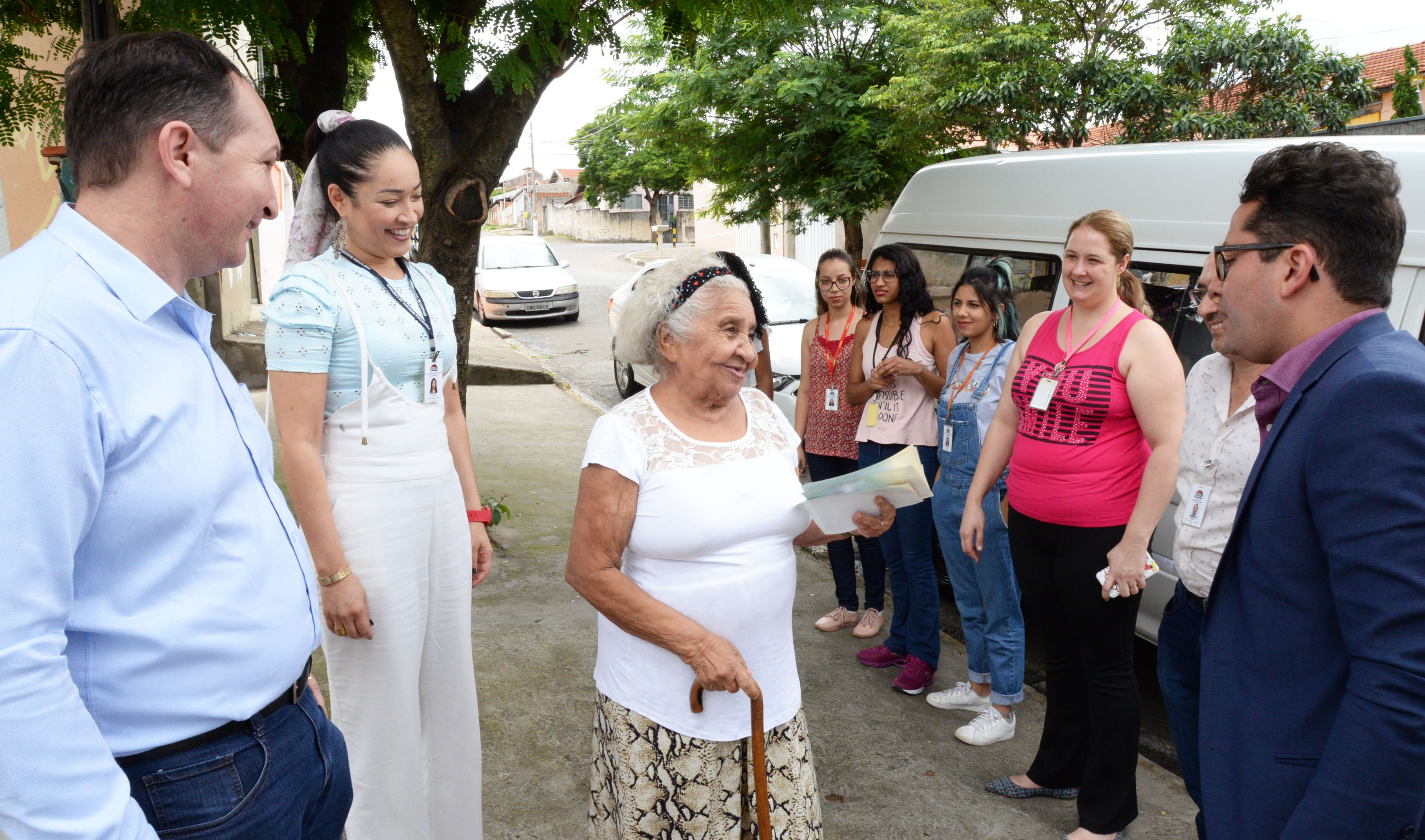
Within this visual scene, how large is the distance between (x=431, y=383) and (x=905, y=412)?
227 cm

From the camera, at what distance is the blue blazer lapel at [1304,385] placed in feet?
4.46

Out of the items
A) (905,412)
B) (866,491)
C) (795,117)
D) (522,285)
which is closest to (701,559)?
(866,491)

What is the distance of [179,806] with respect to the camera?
1.28m

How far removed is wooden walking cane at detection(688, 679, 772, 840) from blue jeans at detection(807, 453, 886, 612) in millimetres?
2375

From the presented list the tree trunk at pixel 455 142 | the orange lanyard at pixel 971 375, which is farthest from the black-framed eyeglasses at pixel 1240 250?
the tree trunk at pixel 455 142

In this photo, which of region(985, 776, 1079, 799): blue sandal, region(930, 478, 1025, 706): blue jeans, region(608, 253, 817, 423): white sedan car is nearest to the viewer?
region(985, 776, 1079, 799): blue sandal

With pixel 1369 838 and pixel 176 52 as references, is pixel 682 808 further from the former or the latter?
pixel 176 52

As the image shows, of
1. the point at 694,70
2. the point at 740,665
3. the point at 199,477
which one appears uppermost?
the point at 694,70

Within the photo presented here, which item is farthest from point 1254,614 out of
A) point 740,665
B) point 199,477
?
point 199,477

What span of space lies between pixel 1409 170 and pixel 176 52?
328cm

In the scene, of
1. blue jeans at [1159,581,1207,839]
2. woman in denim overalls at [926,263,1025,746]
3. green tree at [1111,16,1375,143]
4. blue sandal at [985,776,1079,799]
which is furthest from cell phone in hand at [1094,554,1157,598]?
green tree at [1111,16,1375,143]

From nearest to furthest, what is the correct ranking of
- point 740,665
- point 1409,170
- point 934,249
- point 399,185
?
1. point 740,665
2. point 399,185
3. point 1409,170
4. point 934,249

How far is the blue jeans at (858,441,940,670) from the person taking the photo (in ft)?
12.8

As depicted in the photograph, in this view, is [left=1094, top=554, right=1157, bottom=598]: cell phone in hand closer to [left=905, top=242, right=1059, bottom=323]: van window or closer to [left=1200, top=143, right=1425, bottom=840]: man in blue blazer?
[left=1200, top=143, right=1425, bottom=840]: man in blue blazer
